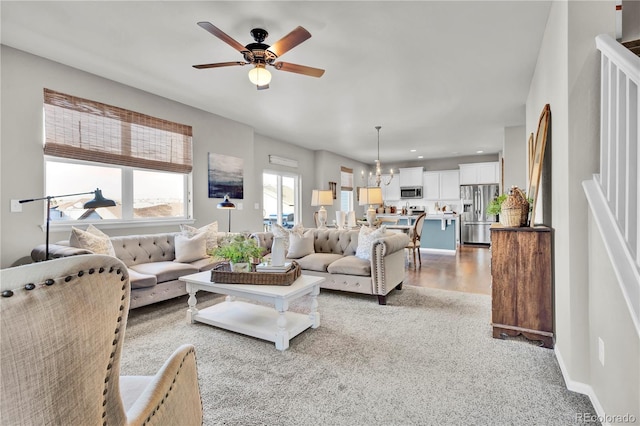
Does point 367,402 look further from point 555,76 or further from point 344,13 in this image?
point 344,13

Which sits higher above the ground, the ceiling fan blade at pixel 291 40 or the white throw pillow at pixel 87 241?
the ceiling fan blade at pixel 291 40

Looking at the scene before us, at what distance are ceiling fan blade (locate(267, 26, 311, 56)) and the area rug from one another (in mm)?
2304

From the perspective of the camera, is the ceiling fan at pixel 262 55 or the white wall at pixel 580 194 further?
the ceiling fan at pixel 262 55

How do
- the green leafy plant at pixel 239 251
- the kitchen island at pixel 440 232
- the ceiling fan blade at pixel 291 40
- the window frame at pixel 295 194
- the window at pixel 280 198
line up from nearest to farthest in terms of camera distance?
A: 1. the ceiling fan blade at pixel 291 40
2. the green leafy plant at pixel 239 251
3. the window at pixel 280 198
4. the window frame at pixel 295 194
5. the kitchen island at pixel 440 232

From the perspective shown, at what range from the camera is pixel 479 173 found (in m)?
9.02

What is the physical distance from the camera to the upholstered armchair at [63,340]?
1.75 feet

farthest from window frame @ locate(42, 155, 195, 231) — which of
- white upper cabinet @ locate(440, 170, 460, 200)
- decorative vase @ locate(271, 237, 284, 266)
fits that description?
white upper cabinet @ locate(440, 170, 460, 200)

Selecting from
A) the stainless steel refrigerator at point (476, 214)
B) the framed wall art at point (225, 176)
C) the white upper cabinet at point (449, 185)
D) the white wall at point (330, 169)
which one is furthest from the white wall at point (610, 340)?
the white upper cabinet at point (449, 185)

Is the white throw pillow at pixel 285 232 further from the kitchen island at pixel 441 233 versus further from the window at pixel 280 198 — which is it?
the kitchen island at pixel 441 233

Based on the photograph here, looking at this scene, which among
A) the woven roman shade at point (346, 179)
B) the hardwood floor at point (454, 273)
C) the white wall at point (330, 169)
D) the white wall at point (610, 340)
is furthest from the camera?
the woven roman shade at point (346, 179)

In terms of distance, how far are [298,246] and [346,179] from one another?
208 inches

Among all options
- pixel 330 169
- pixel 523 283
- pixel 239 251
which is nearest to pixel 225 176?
pixel 239 251

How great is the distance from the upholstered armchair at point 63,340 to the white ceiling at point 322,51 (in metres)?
2.43

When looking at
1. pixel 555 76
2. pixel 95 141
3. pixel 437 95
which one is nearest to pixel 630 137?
pixel 555 76
